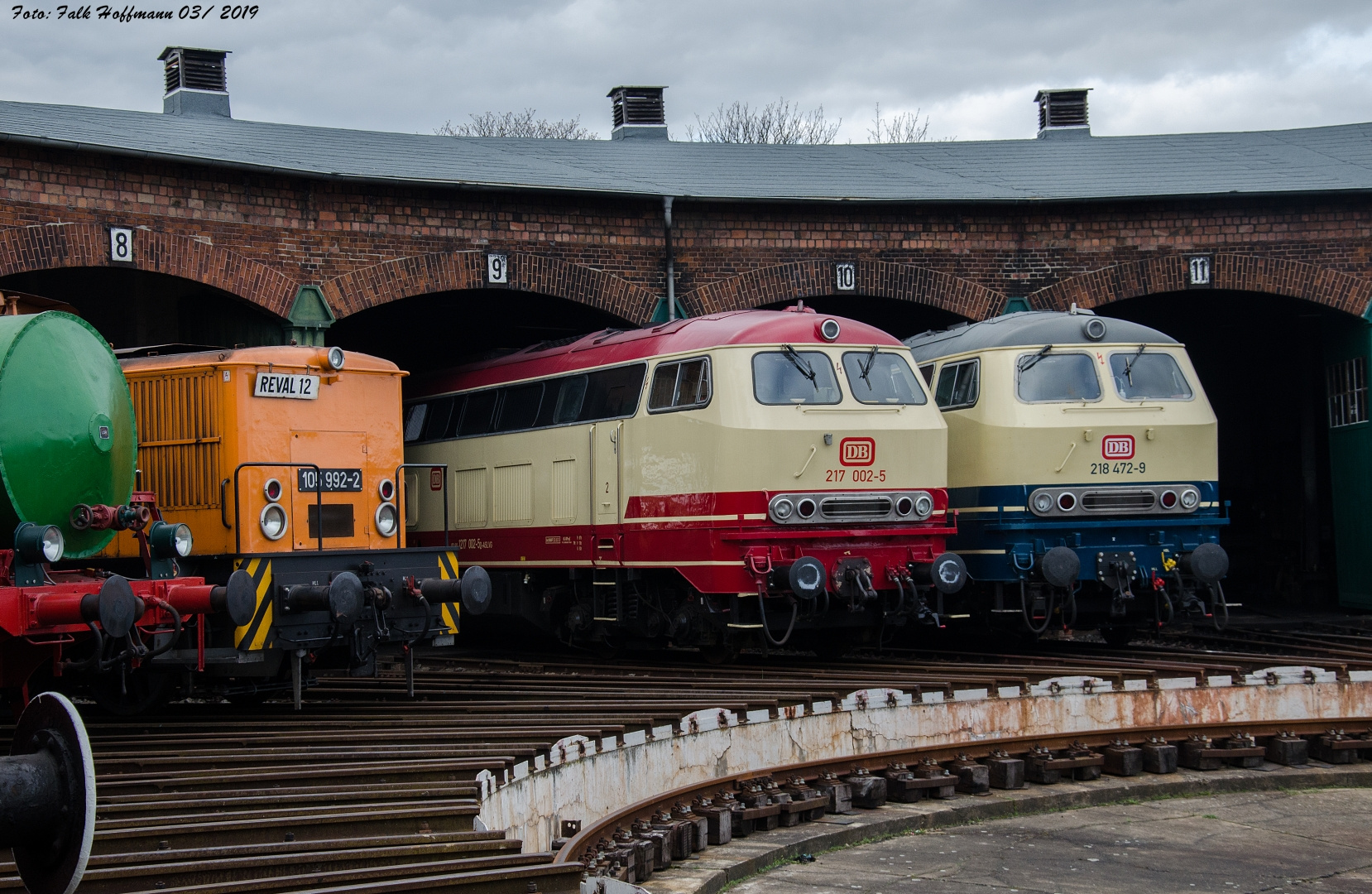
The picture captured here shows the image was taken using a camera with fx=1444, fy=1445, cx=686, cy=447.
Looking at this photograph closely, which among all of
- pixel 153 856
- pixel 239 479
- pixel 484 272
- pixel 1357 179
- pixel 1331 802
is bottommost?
pixel 1331 802

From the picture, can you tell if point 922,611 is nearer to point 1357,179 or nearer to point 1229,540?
point 1357,179

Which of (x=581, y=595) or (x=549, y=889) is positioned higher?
(x=581, y=595)

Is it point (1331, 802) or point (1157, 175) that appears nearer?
point (1331, 802)

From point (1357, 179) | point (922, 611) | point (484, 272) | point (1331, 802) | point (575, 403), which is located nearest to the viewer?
point (1331, 802)

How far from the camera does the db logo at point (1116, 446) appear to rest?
1285cm

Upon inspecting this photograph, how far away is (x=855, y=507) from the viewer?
11898mm

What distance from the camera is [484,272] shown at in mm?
16109

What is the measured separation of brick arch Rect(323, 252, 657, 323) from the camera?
15.5 m

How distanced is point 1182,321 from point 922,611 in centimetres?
1256

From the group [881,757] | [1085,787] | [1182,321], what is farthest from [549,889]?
[1182,321]

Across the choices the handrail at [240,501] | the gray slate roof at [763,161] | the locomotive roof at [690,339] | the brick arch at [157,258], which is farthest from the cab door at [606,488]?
the brick arch at [157,258]

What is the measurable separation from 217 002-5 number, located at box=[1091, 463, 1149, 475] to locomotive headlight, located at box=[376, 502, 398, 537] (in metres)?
6.13

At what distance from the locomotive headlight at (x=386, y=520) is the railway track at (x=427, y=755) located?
46.9 inches

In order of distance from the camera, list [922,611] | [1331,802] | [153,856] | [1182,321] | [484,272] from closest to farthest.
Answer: [153,856], [1331,802], [922,611], [484,272], [1182,321]
